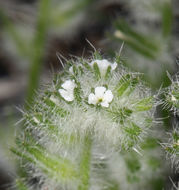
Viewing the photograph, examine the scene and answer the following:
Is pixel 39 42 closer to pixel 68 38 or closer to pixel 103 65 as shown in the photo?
pixel 68 38

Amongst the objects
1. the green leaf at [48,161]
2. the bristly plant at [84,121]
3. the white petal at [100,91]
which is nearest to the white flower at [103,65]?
the bristly plant at [84,121]

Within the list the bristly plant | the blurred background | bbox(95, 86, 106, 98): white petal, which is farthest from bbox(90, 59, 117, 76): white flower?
the blurred background

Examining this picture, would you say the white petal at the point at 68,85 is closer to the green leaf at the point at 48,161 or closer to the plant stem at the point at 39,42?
the green leaf at the point at 48,161

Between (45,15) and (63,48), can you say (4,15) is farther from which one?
(63,48)

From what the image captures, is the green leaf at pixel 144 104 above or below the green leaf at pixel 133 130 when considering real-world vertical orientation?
above

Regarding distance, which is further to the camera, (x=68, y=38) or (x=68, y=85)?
(x=68, y=38)

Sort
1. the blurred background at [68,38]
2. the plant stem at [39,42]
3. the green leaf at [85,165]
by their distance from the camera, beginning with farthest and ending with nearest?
1. the plant stem at [39,42]
2. the blurred background at [68,38]
3. the green leaf at [85,165]

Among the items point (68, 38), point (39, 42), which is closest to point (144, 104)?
point (39, 42)
